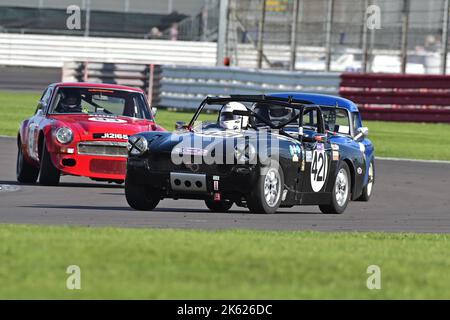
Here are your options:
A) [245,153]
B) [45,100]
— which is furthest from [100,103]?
[245,153]

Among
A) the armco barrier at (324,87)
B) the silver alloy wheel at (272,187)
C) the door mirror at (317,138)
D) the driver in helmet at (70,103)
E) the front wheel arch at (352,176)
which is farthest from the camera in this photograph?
the armco barrier at (324,87)

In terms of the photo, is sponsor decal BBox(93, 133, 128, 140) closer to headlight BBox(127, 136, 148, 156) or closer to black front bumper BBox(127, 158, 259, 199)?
headlight BBox(127, 136, 148, 156)

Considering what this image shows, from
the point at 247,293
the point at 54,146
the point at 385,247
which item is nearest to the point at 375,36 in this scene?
the point at 54,146

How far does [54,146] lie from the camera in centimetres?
1539

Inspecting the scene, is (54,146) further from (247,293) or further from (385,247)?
(247,293)

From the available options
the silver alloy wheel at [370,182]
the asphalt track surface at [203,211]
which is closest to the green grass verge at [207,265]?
the asphalt track surface at [203,211]

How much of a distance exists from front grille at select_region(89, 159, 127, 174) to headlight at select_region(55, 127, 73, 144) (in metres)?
0.37

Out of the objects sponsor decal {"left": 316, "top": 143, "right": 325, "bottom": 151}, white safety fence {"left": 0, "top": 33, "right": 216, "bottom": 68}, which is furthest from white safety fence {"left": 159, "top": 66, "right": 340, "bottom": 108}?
sponsor decal {"left": 316, "top": 143, "right": 325, "bottom": 151}

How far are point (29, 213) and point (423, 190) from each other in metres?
6.52

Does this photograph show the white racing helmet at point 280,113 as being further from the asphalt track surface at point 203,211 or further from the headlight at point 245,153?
the headlight at point 245,153

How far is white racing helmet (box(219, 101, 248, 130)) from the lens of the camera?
44.1 ft

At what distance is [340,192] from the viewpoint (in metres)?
14.1

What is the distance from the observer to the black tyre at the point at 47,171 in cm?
1549

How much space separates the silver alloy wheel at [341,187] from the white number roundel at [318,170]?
356 mm
